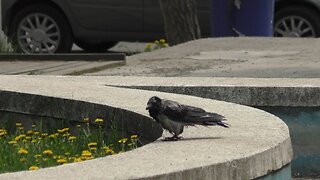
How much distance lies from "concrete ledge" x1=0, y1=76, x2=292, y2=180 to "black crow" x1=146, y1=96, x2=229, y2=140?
6 cm

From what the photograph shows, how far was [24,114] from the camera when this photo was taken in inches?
265

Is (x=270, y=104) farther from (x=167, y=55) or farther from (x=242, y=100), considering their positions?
(x=167, y=55)

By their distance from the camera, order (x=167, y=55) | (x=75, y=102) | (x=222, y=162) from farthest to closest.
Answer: (x=167, y=55), (x=75, y=102), (x=222, y=162)

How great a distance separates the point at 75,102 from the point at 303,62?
3859 millimetres

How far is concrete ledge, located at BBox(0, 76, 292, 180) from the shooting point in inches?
168

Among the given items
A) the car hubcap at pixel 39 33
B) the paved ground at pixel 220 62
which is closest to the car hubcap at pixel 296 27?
the paved ground at pixel 220 62

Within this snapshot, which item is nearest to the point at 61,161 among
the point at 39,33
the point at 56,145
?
the point at 56,145

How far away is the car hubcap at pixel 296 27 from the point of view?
13805 millimetres

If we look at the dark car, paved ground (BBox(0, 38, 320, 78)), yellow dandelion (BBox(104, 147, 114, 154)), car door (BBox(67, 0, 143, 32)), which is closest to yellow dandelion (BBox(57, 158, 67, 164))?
yellow dandelion (BBox(104, 147, 114, 154))

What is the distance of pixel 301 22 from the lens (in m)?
13.8

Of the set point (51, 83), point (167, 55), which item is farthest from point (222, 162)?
point (167, 55)

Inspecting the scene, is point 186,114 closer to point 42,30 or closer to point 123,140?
point 123,140

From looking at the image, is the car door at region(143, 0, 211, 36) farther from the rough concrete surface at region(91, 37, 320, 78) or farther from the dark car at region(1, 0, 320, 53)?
the rough concrete surface at region(91, 37, 320, 78)

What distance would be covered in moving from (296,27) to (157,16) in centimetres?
185
